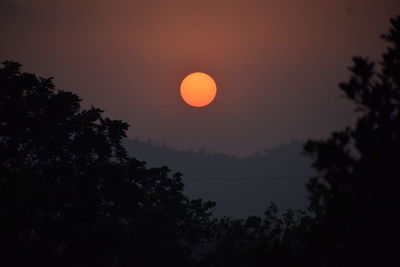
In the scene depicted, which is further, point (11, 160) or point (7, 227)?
point (11, 160)

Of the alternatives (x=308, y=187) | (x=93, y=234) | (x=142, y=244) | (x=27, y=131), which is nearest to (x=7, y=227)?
(x=93, y=234)

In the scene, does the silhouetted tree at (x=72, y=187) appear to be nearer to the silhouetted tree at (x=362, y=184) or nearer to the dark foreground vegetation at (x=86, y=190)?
the dark foreground vegetation at (x=86, y=190)

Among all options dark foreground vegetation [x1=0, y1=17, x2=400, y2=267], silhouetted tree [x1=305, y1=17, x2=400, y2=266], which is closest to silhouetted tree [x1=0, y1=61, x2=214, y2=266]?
dark foreground vegetation [x1=0, y1=17, x2=400, y2=267]

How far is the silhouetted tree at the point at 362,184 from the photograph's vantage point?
500 inches

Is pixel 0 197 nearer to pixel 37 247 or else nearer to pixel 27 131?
pixel 37 247

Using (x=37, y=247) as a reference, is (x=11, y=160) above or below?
above

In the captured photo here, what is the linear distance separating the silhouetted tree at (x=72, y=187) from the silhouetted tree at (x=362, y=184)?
51.0ft

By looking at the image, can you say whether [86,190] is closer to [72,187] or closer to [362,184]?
[72,187]

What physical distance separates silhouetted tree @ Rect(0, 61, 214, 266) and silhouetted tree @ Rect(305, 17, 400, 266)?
15550 mm

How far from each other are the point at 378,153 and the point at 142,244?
19.4m

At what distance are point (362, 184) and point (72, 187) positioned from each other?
60.6ft

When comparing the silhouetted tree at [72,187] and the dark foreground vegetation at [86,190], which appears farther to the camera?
the silhouetted tree at [72,187]

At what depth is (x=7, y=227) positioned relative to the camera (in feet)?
73.1

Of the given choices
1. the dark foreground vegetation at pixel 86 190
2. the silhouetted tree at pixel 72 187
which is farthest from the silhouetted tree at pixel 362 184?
the silhouetted tree at pixel 72 187
